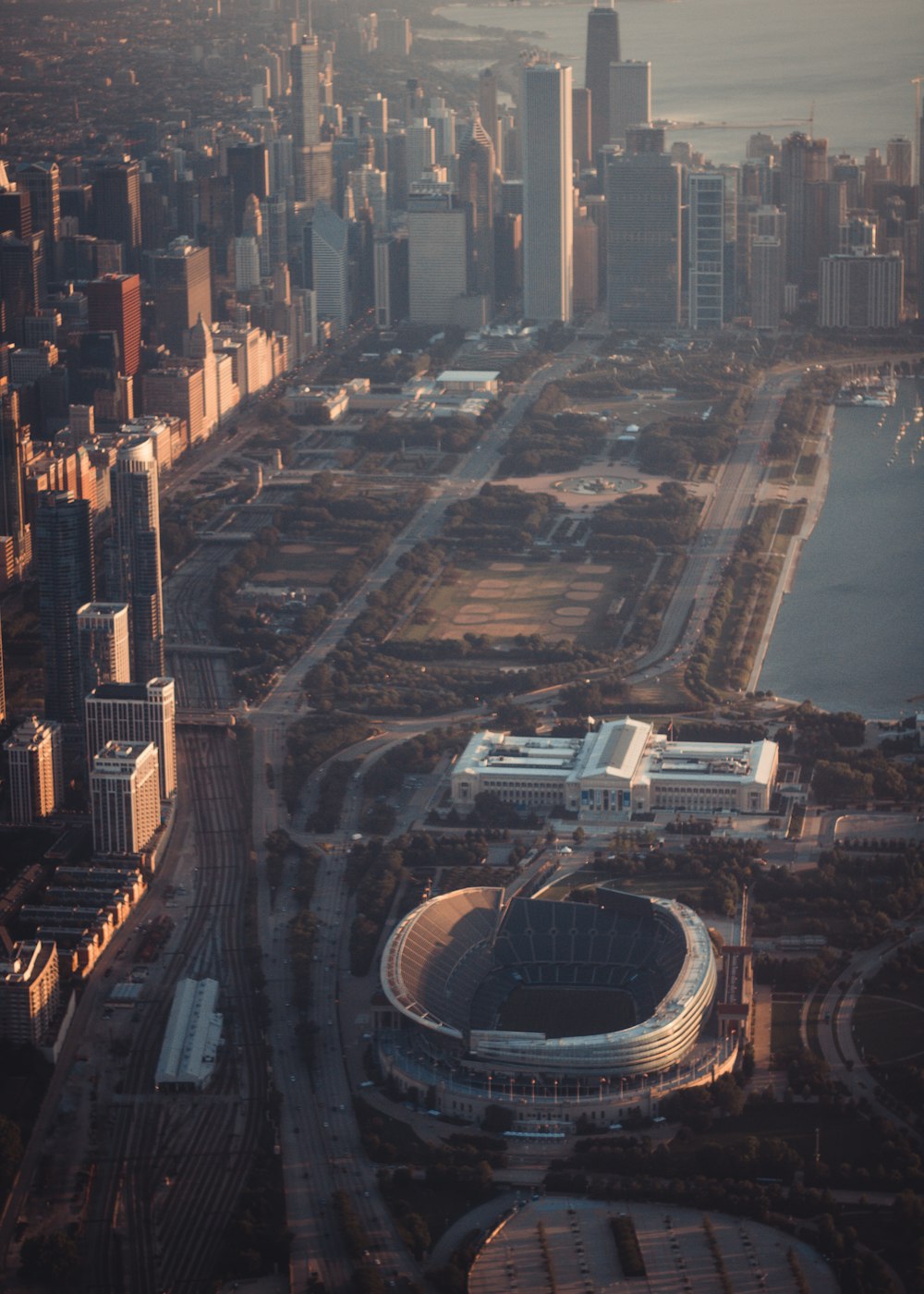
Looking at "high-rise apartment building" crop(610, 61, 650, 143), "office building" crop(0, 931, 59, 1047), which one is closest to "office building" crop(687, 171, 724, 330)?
"high-rise apartment building" crop(610, 61, 650, 143)

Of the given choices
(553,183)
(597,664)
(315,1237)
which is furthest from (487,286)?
(315,1237)

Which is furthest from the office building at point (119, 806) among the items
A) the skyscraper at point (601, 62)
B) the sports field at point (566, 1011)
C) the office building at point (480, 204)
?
the skyscraper at point (601, 62)

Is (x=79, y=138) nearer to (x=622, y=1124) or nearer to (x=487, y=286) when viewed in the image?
(x=487, y=286)

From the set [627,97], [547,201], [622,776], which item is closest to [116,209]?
[547,201]

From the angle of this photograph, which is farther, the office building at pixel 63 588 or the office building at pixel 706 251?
the office building at pixel 706 251

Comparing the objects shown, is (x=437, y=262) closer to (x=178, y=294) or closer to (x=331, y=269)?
(x=331, y=269)

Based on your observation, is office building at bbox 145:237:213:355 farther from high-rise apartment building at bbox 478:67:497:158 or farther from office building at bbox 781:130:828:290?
high-rise apartment building at bbox 478:67:497:158

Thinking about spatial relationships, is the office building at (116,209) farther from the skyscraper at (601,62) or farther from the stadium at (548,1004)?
the stadium at (548,1004)
